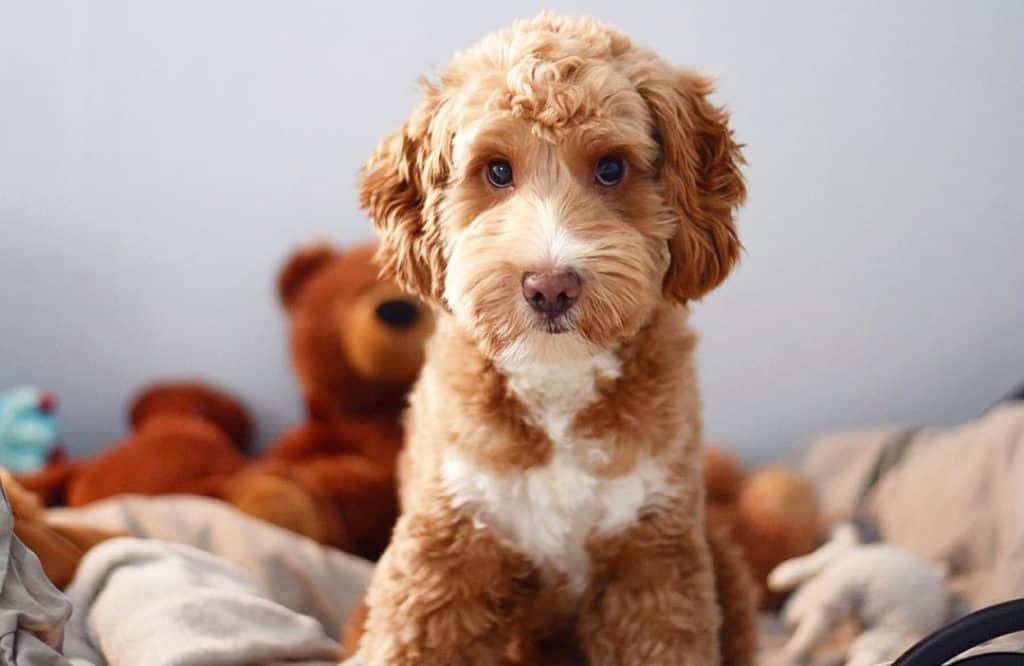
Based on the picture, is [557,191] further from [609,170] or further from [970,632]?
[970,632]

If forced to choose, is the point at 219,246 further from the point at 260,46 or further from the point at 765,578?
the point at 765,578

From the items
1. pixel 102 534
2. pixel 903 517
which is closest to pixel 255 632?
pixel 102 534

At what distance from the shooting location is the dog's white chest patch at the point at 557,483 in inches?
66.3

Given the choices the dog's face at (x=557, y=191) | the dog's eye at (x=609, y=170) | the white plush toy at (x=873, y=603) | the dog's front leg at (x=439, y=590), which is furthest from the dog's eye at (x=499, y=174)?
the white plush toy at (x=873, y=603)

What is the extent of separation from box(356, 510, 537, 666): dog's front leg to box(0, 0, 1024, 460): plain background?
130cm

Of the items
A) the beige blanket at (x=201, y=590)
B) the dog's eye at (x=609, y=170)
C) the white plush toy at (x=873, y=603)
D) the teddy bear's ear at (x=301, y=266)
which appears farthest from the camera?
the teddy bear's ear at (x=301, y=266)

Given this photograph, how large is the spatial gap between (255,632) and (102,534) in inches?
17.5

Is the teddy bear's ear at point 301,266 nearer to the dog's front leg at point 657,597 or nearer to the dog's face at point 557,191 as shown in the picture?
the dog's face at point 557,191

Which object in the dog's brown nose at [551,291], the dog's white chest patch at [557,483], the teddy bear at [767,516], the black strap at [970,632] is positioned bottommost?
the teddy bear at [767,516]

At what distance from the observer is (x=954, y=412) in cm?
290

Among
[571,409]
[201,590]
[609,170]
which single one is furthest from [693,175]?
[201,590]

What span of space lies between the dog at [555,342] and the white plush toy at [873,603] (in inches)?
20.0

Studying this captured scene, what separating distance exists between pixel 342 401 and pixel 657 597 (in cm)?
126

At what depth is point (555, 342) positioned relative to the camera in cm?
156
